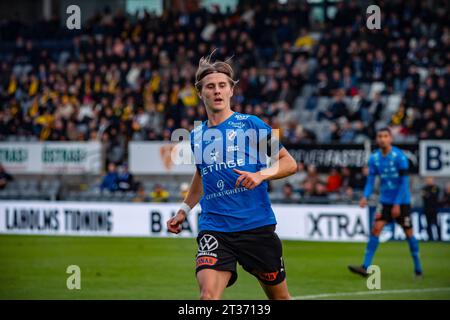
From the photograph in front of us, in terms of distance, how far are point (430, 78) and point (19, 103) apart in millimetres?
14076

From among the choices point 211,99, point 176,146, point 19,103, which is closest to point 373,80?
point 176,146

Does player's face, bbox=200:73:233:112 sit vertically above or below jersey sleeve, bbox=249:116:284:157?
above

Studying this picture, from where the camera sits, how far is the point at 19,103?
3119 centimetres

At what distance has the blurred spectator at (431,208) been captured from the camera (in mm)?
20672

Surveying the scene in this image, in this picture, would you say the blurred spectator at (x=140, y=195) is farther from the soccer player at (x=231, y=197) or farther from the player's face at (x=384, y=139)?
the soccer player at (x=231, y=197)

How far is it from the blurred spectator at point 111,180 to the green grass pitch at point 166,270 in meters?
2.68

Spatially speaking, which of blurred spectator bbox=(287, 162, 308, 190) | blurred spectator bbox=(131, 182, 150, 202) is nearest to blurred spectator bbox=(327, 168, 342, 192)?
blurred spectator bbox=(287, 162, 308, 190)

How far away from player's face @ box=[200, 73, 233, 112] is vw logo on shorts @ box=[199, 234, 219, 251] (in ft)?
3.39

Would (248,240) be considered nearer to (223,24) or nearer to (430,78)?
(430,78)

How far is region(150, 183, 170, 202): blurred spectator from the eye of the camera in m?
23.5

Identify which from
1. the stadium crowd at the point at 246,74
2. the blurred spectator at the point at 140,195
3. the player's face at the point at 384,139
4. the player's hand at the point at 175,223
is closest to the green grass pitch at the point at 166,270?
the blurred spectator at the point at 140,195

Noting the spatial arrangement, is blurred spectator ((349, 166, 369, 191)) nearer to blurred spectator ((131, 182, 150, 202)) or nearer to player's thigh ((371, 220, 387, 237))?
blurred spectator ((131, 182, 150, 202))

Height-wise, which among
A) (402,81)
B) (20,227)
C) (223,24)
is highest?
(223,24)

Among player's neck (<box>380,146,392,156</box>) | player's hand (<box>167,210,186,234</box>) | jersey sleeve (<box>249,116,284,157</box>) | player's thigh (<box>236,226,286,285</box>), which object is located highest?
jersey sleeve (<box>249,116,284,157</box>)
